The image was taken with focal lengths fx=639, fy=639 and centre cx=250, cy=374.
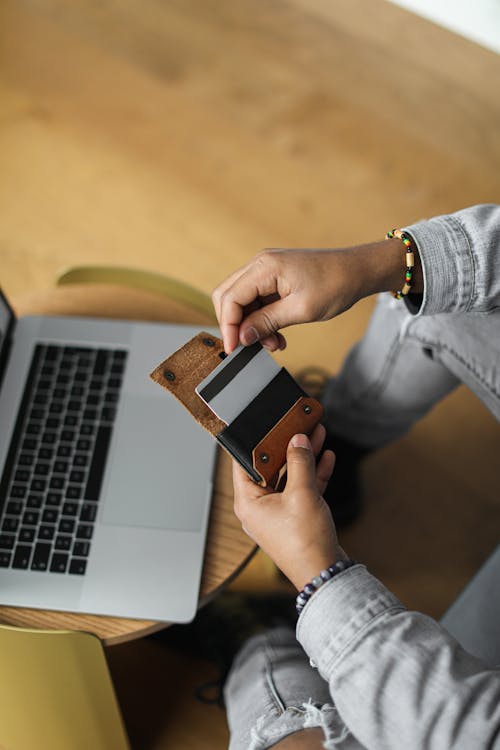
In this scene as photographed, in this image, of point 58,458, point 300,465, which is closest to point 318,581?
point 300,465

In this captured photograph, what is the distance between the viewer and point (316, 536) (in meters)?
0.69

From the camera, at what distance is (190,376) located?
0.75 m

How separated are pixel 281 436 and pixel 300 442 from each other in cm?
2

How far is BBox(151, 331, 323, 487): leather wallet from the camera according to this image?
29.0 inches

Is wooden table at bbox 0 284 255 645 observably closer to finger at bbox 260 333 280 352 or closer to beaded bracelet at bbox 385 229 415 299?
finger at bbox 260 333 280 352

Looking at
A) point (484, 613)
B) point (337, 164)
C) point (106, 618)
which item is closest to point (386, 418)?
point (484, 613)

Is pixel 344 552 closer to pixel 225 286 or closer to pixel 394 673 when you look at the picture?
pixel 394 673

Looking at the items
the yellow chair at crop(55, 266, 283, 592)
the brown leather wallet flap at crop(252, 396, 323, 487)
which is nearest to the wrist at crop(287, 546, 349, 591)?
the brown leather wallet flap at crop(252, 396, 323, 487)

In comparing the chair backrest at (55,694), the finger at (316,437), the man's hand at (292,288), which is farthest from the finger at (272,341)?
the chair backrest at (55,694)

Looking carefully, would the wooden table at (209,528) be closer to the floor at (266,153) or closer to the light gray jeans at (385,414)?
the light gray jeans at (385,414)

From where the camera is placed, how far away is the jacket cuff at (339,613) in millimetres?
639

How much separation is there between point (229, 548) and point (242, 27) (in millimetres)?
1758

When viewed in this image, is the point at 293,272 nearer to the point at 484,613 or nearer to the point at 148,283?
the point at 148,283

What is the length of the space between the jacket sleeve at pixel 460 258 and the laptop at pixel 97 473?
0.38 meters
